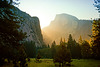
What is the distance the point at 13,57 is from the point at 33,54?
63.5 meters

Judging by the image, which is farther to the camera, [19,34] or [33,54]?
[33,54]

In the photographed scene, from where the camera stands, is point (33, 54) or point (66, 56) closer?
point (66, 56)

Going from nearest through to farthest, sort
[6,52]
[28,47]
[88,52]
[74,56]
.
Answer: [6,52], [88,52], [74,56], [28,47]

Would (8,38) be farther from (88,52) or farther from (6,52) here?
(88,52)

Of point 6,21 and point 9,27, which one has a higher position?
point 6,21

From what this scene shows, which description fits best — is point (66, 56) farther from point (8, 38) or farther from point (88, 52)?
point (88, 52)

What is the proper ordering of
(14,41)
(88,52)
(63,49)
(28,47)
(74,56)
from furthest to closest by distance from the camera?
(28,47) → (74,56) → (88,52) → (63,49) → (14,41)

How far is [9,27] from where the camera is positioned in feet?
23.6

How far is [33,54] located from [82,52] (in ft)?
128

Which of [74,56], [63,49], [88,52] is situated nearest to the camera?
[63,49]

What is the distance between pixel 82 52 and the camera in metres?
52.2

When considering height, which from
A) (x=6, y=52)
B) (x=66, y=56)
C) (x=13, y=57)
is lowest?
(x=66, y=56)

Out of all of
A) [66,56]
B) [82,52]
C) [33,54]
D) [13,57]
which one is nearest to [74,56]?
[82,52]

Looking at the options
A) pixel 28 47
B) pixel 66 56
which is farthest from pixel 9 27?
pixel 28 47
